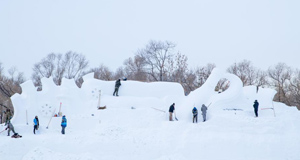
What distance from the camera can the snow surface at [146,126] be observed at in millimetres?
15203

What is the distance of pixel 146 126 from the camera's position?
717 inches

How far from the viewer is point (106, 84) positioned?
22266 mm

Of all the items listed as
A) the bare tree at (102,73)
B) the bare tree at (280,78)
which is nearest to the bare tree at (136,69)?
the bare tree at (102,73)

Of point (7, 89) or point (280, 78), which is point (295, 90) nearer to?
point (280, 78)

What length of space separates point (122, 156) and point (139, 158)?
96cm

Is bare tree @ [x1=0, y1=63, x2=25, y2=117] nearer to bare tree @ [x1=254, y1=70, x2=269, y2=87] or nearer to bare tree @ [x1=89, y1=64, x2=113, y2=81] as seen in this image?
bare tree @ [x1=89, y1=64, x2=113, y2=81]

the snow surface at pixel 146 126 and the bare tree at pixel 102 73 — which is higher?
the bare tree at pixel 102 73

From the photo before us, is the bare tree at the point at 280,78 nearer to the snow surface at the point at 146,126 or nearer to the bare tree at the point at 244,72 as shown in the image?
the bare tree at the point at 244,72

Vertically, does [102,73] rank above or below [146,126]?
above

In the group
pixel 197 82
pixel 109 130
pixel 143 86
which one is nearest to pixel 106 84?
pixel 143 86

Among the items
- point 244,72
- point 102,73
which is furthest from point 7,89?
point 244,72

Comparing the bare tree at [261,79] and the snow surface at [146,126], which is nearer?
the snow surface at [146,126]

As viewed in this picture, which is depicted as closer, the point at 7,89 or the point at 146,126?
the point at 146,126

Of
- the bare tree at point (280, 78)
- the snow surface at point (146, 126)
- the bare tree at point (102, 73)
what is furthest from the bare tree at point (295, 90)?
the bare tree at point (102, 73)
